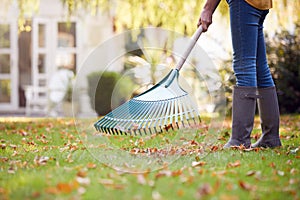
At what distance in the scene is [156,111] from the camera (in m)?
3.09

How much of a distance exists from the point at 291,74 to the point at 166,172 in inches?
220

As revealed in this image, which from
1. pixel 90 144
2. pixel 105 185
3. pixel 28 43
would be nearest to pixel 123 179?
pixel 105 185

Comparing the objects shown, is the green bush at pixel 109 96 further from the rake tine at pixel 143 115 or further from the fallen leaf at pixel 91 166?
the fallen leaf at pixel 91 166

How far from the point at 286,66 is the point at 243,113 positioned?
4687 mm

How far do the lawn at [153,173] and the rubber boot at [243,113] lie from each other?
12 centimetres

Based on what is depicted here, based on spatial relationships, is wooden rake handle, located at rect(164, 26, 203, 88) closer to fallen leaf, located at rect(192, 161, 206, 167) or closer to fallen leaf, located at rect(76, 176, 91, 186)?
fallen leaf, located at rect(192, 161, 206, 167)

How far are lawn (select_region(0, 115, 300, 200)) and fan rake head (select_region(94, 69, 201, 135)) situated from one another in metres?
0.17

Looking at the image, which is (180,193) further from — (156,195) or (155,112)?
(155,112)

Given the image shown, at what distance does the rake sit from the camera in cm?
305

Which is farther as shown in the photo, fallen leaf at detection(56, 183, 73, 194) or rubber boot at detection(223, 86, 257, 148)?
rubber boot at detection(223, 86, 257, 148)

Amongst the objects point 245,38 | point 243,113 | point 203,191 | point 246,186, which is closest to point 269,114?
point 243,113

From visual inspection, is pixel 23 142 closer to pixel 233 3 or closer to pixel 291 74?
pixel 233 3

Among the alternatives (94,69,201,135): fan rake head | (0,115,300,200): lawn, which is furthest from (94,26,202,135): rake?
(0,115,300,200): lawn

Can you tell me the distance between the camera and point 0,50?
1162cm
